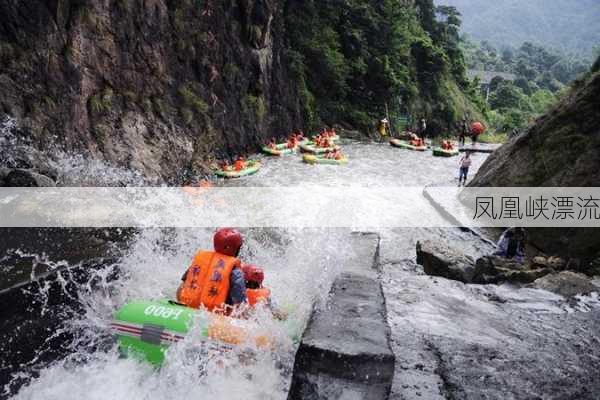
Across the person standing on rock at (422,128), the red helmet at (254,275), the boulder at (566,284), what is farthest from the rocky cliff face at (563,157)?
the person standing on rock at (422,128)

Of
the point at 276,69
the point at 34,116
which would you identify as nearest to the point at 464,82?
the point at 276,69

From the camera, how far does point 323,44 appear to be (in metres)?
30.7

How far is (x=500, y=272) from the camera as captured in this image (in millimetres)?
7793

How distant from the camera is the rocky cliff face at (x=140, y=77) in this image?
11664 mm

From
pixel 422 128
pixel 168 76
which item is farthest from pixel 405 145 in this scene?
pixel 168 76

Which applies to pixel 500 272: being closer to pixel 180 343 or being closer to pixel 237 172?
pixel 180 343

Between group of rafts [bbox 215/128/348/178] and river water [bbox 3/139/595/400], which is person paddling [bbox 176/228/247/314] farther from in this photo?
group of rafts [bbox 215/128/348/178]

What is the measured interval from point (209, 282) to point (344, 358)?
2186 millimetres

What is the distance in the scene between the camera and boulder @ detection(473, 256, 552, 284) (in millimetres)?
7691

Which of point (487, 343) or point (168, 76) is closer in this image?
point (487, 343)

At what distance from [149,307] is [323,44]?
28.7 meters

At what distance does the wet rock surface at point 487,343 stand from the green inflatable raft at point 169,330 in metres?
1.24

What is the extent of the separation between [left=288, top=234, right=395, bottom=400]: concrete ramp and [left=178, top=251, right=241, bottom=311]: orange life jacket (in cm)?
135

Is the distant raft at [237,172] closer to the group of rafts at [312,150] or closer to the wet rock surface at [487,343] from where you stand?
the group of rafts at [312,150]
